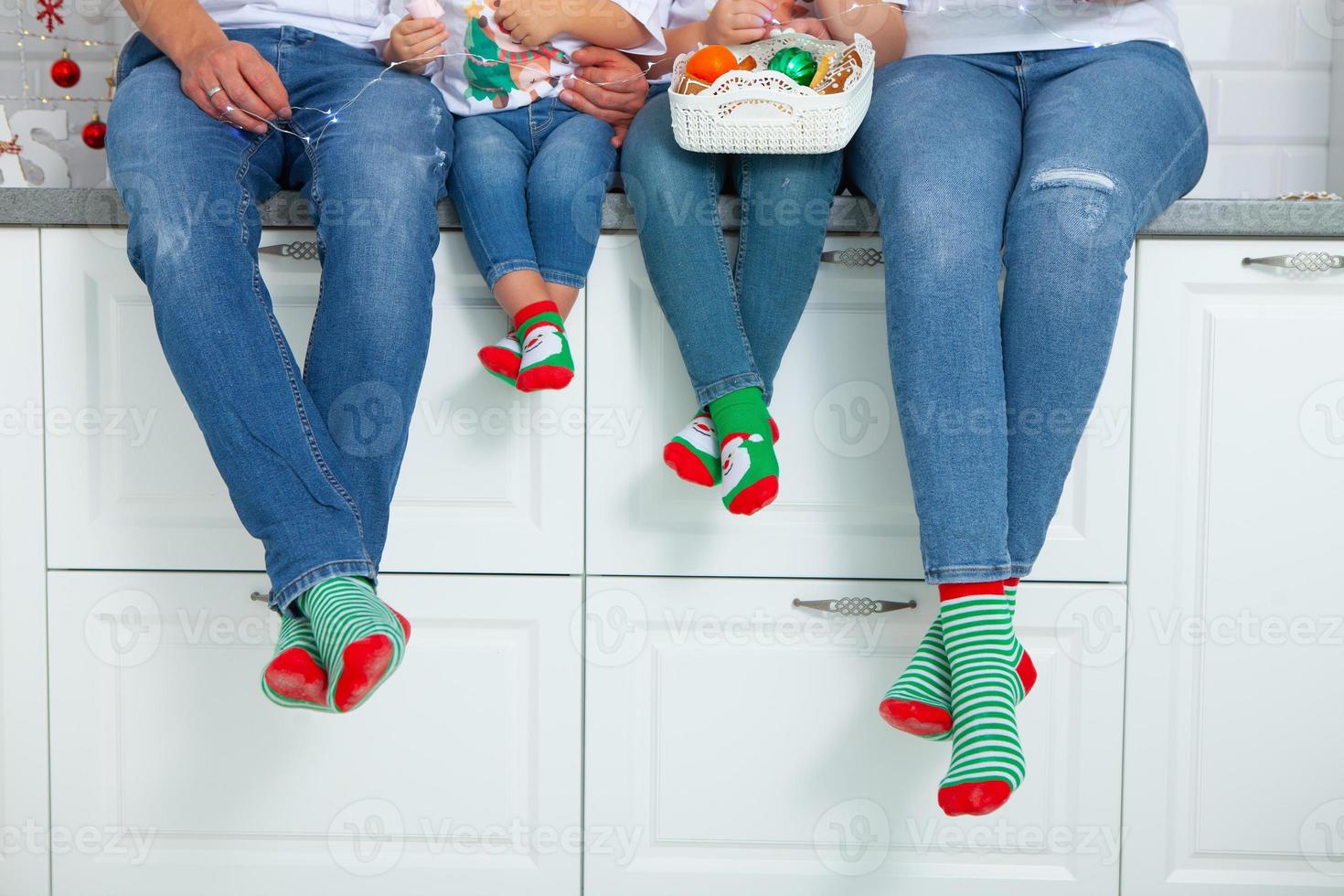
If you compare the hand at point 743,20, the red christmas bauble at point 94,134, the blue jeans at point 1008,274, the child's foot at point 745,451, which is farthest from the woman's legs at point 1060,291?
the red christmas bauble at point 94,134

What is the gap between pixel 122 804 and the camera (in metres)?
1.16

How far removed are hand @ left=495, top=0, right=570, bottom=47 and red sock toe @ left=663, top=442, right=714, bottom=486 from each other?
46 centimetres

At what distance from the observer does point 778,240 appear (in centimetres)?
106

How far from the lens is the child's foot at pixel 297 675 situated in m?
0.79

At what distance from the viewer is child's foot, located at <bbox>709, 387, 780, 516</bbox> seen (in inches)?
38.8

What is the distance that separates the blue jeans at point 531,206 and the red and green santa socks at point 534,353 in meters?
0.05

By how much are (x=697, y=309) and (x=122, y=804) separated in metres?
0.78

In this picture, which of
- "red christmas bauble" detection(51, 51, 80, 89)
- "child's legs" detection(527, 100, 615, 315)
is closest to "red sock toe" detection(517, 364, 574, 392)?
"child's legs" detection(527, 100, 615, 315)

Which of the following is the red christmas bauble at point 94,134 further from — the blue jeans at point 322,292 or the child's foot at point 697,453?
the child's foot at point 697,453

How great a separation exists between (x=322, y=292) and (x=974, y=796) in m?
0.67

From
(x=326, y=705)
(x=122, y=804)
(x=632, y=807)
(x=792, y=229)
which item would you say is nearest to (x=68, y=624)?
(x=122, y=804)

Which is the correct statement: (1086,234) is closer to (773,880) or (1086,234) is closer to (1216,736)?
(1216,736)

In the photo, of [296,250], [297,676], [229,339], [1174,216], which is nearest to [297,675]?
[297,676]

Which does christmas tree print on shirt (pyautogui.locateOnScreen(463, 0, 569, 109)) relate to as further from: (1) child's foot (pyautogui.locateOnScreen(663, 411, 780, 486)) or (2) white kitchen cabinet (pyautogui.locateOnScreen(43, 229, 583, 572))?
(1) child's foot (pyautogui.locateOnScreen(663, 411, 780, 486))
